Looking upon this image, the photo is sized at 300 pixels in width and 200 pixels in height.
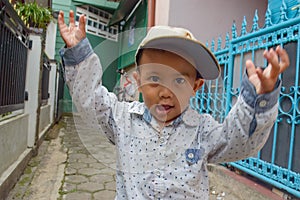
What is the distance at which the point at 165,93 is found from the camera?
2.91 feet

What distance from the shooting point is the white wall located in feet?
14.1

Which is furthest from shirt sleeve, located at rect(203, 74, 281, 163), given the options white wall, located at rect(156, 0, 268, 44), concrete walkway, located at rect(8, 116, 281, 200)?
white wall, located at rect(156, 0, 268, 44)

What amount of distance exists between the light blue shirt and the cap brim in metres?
0.18

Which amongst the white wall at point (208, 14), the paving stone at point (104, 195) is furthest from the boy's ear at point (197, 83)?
the white wall at point (208, 14)

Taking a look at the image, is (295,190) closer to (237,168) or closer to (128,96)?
(237,168)

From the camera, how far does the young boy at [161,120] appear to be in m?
0.87

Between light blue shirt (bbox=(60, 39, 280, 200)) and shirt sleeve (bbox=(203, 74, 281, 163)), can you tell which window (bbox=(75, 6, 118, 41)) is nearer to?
light blue shirt (bbox=(60, 39, 280, 200))

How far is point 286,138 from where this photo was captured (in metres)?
2.13

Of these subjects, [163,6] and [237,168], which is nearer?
[237,168]

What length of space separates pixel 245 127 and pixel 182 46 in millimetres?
343

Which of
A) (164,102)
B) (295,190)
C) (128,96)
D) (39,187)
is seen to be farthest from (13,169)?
(295,190)

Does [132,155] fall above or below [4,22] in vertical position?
below

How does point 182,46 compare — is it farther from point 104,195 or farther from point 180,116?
point 104,195

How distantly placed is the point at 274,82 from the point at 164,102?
13.3 inches
